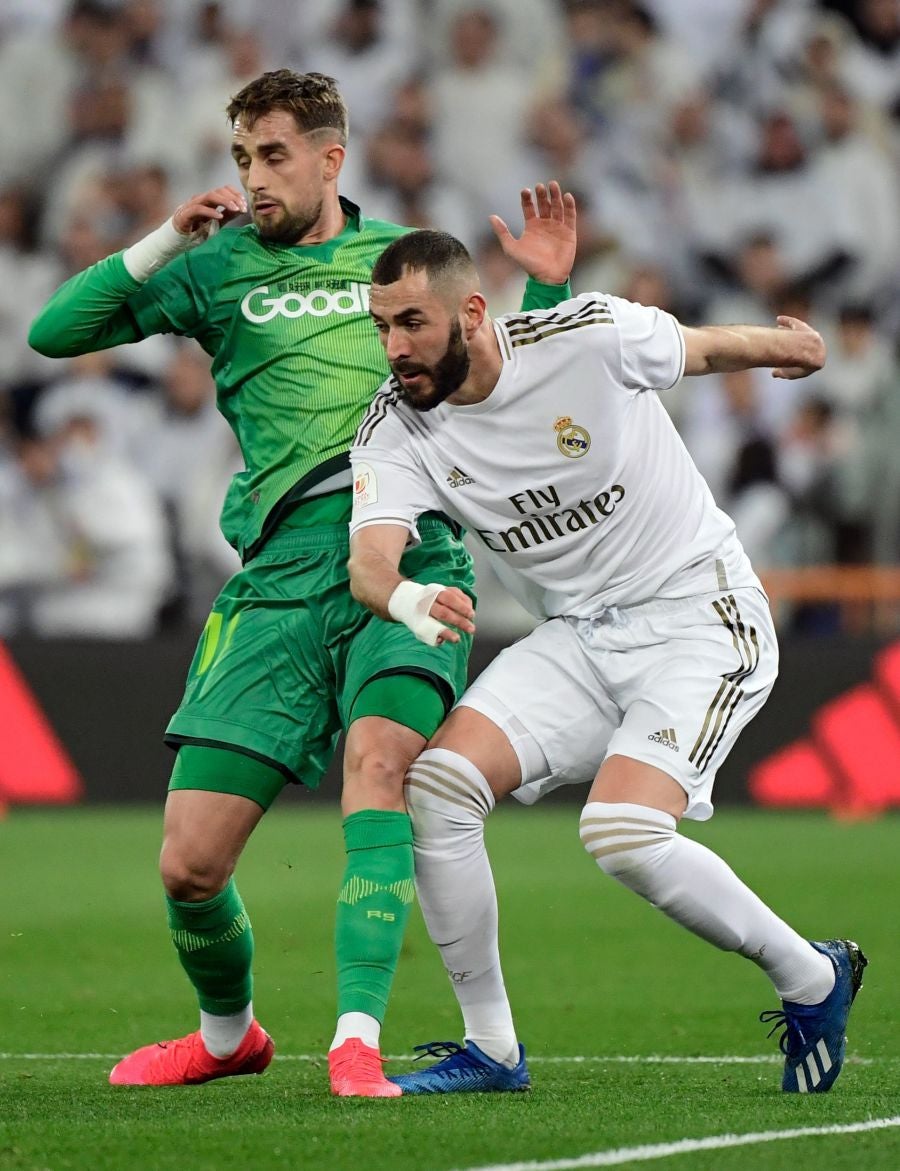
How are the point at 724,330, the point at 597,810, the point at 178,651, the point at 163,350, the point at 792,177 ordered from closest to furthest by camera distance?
the point at 597,810
the point at 724,330
the point at 178,651
the point at 163,350
the point at 792,177

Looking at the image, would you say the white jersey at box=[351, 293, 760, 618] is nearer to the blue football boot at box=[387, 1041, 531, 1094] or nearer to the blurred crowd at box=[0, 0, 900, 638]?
the blue football boot at box=[387, 1041, 531, 1094]

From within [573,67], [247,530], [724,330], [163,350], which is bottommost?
[163,350]

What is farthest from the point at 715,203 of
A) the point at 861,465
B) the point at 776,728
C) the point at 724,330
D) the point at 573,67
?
the point at 724,330

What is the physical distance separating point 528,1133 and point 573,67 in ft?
43.2

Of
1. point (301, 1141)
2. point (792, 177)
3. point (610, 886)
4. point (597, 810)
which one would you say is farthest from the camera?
point (792, 177)

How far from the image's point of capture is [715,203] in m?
16.0

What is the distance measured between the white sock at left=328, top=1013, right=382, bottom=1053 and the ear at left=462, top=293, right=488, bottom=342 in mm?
1730

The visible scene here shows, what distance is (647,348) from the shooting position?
5.36m

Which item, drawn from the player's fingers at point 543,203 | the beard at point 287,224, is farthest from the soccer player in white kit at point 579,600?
the beard at point 287,224

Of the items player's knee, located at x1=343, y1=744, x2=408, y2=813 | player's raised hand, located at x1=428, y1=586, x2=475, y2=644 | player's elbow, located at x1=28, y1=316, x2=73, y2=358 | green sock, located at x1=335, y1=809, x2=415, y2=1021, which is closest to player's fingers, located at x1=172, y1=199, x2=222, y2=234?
player's elbow, located at x1=28, y1=316, x2=73, y2=358

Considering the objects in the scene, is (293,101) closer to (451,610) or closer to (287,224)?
(287,224)

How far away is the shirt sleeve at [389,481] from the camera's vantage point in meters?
5.24

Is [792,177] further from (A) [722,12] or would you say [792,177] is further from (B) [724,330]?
(B) [724,330]

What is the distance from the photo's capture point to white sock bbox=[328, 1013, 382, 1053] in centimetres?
506
